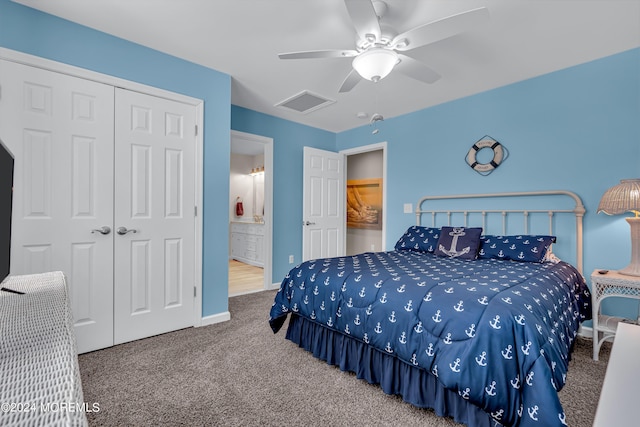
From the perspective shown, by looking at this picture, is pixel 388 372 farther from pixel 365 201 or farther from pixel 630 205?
pixel 365 201

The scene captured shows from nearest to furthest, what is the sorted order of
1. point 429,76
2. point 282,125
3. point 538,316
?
point 538,316 → point 429,76 → point 282,125

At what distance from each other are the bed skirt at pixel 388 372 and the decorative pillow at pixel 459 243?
1.48m

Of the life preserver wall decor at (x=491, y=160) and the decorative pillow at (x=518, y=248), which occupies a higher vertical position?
the life preserver wall decor at (x=491, y=160)

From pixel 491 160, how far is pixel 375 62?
2037 millimetres

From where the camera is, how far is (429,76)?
236 centimetres

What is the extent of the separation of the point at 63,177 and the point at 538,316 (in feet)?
10.4

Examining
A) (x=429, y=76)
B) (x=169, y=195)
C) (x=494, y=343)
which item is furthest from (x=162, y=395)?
(x=429, y=76)

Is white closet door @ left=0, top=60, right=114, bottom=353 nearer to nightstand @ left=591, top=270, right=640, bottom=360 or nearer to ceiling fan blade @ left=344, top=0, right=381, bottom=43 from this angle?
ceiling fan blade @ left=344, top=0, right=381, bottom=43

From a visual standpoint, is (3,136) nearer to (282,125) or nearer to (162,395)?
(162,395)

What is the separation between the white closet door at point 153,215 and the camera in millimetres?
2455

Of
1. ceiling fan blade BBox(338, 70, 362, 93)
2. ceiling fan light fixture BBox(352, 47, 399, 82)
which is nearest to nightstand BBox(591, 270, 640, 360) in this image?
ceiling fan light fixture BBox(352, 47, 399, 82)

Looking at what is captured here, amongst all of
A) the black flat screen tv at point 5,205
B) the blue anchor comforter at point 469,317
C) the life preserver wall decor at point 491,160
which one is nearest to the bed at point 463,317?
the blue anchor comforter at point 469,317

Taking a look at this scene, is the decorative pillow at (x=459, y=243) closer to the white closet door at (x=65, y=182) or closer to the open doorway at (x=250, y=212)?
the open doorway at (x=250, y=212)

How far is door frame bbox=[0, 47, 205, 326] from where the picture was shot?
2.09m
